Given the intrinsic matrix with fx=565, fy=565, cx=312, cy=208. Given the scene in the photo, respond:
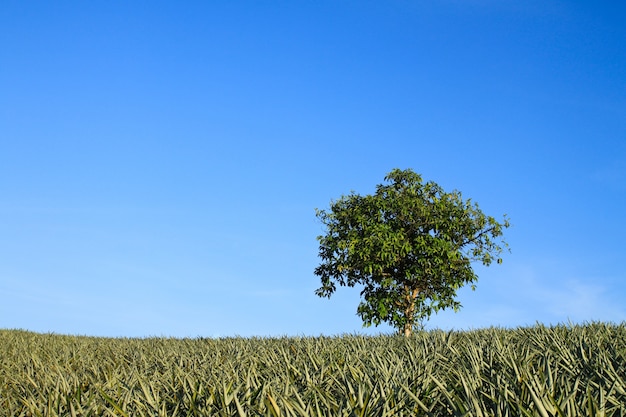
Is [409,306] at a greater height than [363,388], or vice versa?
[409,306]

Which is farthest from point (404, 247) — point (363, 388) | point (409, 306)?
point (363, 388)

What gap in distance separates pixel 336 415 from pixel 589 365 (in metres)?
2.73

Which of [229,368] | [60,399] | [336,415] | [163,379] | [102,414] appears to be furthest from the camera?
[229,368]

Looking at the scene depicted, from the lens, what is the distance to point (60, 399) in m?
4.52

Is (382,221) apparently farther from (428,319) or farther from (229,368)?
(229,368)

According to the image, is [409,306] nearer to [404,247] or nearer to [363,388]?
[404,247]

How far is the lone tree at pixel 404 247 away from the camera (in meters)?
24.1

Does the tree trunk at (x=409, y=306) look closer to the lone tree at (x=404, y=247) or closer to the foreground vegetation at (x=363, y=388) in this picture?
the lone tree at (x=404, y=247)

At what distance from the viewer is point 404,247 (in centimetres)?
2361

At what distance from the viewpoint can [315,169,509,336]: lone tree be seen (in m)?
24.1

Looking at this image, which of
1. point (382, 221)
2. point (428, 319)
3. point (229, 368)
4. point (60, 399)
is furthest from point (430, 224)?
point (60, 399)

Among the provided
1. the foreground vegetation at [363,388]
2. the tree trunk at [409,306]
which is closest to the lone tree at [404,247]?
the tree trunk at [409,306]

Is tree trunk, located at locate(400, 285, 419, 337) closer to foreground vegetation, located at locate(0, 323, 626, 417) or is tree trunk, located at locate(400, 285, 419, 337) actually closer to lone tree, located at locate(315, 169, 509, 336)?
lone tree, located at locate(315, 169, 509, 336)

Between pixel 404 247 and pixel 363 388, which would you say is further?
pixel 404 247
